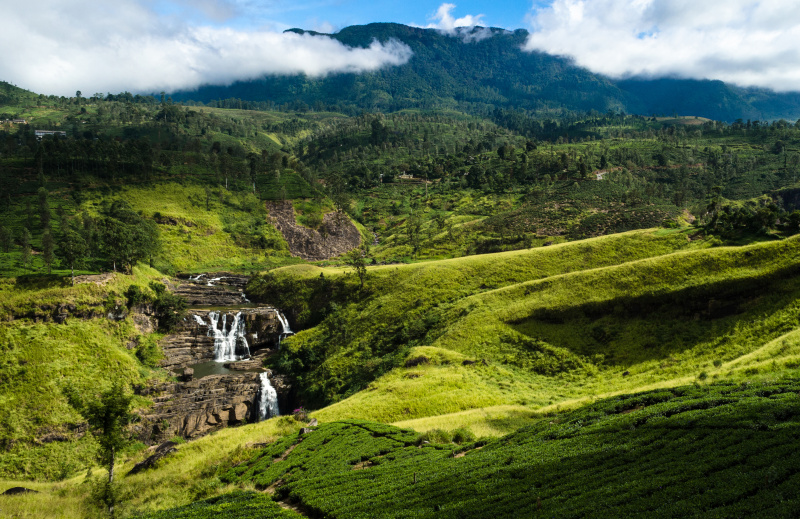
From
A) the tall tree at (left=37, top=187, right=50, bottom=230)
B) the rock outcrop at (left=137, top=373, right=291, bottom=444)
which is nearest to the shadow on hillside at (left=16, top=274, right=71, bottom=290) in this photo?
the rock outcrop at (left=137, top=373, right=291, bottom=444)

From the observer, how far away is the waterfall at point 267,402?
192 feet

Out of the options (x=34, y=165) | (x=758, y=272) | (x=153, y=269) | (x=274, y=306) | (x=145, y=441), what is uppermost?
(x=34, y=165)

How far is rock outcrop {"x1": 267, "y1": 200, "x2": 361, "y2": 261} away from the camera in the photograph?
464 ft

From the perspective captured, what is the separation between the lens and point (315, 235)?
147 m

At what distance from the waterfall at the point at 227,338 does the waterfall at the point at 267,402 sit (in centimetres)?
1523

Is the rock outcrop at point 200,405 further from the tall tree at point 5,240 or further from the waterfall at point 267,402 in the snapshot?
the tall tree at point 5,240

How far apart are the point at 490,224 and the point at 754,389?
119902 mm

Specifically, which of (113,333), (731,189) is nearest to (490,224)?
(113,333)

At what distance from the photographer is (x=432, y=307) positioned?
72.8 metres

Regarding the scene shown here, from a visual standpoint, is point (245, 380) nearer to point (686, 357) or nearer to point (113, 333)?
point (113, 333)

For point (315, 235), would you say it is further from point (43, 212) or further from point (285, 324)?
point (43, 212)

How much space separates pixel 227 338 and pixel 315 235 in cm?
7558

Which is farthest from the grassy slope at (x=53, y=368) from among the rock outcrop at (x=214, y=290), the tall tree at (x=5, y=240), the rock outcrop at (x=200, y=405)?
the tall tree at (x=5, y=240)

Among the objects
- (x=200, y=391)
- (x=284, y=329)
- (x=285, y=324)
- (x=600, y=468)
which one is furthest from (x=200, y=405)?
(x=600, y=468)
